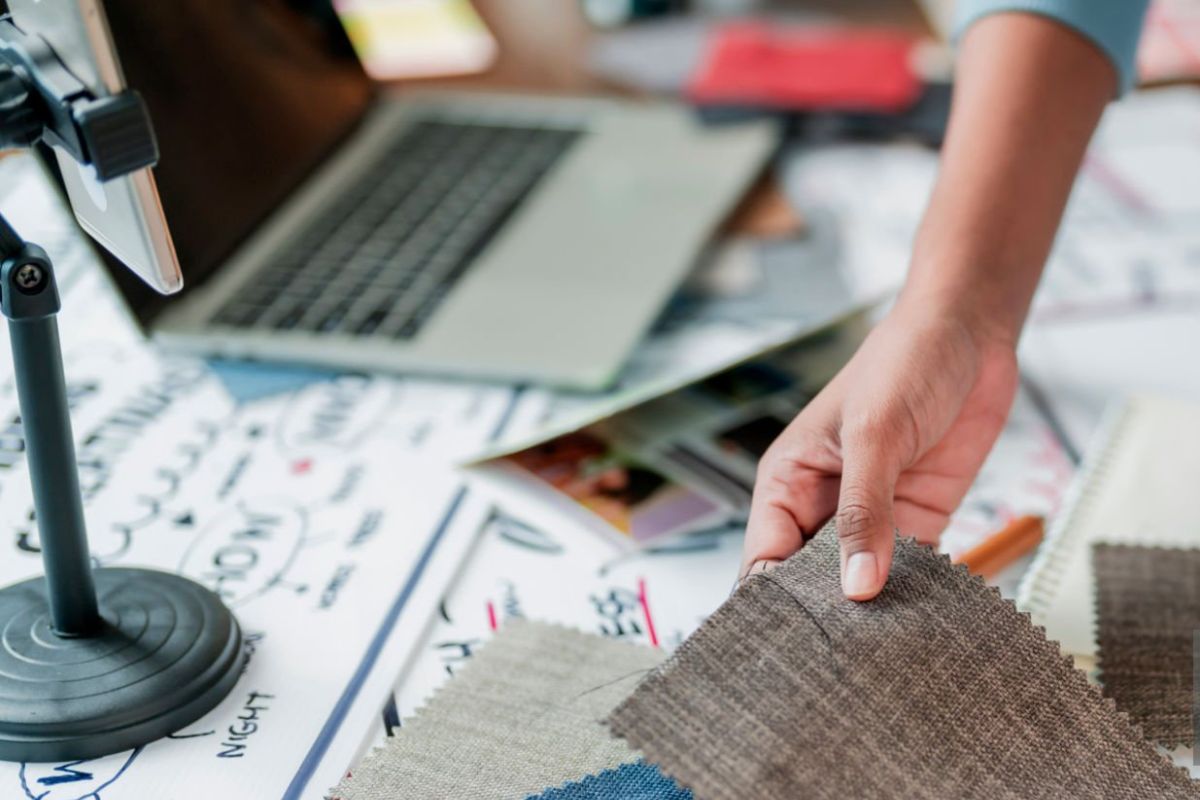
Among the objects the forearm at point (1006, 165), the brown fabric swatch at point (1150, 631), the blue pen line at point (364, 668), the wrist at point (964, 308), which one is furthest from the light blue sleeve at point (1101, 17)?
the blue pen line at point (364, 668)

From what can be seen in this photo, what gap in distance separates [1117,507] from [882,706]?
28 cm

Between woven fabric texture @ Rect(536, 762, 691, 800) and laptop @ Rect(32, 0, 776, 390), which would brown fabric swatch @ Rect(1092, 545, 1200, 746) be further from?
laptop @ Rect(32, 0, 776, 390)

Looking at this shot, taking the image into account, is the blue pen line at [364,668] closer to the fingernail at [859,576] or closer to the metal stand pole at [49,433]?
the metal stand pole at [49,433]

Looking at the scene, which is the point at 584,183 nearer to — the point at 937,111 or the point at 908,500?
the point at 937,111

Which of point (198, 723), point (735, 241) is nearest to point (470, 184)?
point (735, 241)

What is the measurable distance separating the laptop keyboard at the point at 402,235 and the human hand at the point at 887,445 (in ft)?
1.02

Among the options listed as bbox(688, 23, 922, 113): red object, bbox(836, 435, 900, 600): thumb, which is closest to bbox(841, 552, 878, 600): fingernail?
bbox(836, 435, 900, 600): thumb

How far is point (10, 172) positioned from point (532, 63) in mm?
478

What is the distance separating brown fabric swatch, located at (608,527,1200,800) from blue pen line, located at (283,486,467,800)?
15 cm

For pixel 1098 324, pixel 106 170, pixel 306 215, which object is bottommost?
pixel 1098 324

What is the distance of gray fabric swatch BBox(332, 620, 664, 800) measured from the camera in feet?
1.53

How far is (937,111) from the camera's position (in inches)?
41.5

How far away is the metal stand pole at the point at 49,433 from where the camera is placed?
443 millimetres

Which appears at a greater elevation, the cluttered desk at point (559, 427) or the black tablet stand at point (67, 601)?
the black tablet stand at point (67, 601)
